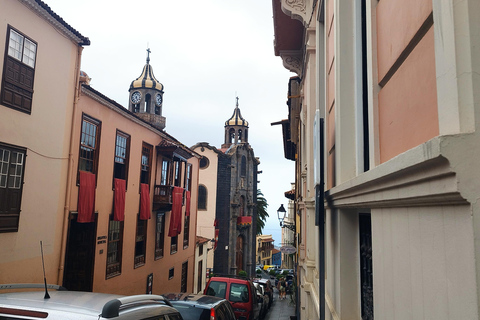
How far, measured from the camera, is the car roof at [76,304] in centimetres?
312

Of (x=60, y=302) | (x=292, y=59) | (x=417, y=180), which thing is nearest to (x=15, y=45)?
(x=292, y=59)

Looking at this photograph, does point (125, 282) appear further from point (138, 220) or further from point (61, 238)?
point (61, 238)

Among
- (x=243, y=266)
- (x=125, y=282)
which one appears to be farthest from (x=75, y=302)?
(x=243, y=266)

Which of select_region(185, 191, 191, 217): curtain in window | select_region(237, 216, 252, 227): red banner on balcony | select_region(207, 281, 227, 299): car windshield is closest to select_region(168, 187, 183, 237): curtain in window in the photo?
select_region(185, 191, 191, 217): curtain in window

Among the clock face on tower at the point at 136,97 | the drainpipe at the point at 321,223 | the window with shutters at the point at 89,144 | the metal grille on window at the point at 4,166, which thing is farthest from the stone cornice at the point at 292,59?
the clock face on tower at the point at 136,97

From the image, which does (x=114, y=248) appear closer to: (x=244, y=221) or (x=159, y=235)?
(x=159, y=235)

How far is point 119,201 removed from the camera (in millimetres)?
15266

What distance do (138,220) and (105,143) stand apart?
4.89 meters

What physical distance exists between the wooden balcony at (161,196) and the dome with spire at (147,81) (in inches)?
860

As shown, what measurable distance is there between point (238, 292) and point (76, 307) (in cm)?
1097

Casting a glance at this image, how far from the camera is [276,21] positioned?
34.5 feet

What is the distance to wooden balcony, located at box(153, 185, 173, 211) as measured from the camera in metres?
19.3

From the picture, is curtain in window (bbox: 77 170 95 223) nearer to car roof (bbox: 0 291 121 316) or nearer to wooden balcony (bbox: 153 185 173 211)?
wooden balcony (bbox: 153 185 173 211)

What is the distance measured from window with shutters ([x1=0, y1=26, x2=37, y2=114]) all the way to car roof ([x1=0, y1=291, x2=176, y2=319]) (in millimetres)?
7322
